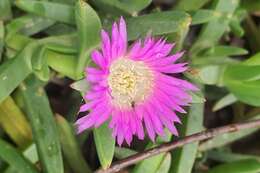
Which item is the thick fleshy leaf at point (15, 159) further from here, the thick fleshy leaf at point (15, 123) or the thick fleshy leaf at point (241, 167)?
the thick fleshy leaf at point (241, 167)

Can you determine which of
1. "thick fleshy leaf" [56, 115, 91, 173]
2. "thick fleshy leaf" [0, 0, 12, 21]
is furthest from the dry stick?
"thick fleshy leaf" [0, 0, 12, 21]

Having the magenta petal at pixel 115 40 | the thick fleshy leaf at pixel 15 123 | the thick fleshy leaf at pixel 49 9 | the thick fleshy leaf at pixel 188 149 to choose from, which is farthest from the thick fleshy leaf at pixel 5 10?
the thick fleshy leaf at pixel 188 149

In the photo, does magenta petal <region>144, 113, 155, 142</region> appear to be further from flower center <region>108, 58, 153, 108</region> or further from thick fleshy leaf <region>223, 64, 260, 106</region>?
thick fleshy leaf <region>223, 64, 260, 106</region>

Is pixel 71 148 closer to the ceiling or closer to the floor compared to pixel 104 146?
closer to the floor

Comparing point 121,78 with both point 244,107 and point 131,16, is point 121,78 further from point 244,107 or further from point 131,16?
point 244,107

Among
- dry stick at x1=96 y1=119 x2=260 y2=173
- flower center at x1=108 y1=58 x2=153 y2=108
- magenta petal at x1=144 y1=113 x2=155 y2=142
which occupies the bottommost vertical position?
dry stick at x1=96 y1=119 x2=260 y2=173

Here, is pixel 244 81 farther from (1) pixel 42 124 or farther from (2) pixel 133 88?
(1) pixel 42 124

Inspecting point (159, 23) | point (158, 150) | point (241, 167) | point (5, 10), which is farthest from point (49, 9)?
point (241, 167)
